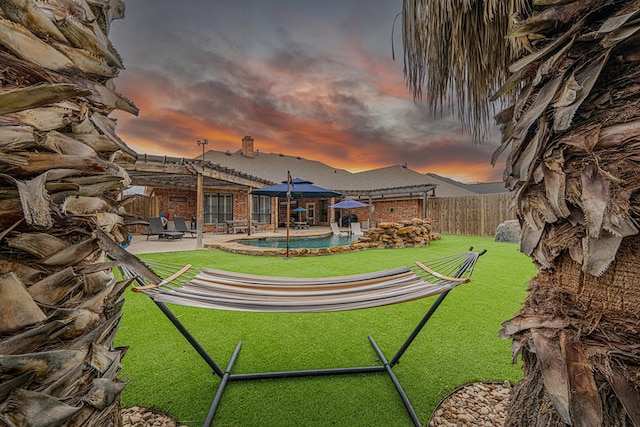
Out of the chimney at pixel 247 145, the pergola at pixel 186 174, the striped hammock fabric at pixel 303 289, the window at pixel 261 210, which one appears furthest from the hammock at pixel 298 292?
the chimney at pixel 247 145

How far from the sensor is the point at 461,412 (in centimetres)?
171

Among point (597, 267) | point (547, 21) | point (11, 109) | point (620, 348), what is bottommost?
point (620, 348)

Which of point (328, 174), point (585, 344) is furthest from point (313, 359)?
point (328, 174)

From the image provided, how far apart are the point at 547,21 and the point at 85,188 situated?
1.71 metres

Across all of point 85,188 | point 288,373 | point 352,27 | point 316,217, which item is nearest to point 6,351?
point 85,188

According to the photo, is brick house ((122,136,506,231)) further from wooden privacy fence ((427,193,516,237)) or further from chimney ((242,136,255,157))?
wooden privacy fence ((427,193,516,237))

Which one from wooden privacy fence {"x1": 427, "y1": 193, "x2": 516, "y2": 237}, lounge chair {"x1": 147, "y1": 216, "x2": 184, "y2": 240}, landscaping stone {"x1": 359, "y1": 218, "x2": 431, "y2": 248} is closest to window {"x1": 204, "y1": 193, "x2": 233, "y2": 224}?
lounge chair {"x1": 147, "y1": 216, "x2": 184, "y2": 240}

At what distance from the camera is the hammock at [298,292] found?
1591mm

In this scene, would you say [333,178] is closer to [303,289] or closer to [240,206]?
[240,206]

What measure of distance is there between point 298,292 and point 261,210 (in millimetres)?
16103

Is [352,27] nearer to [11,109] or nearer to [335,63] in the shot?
[335,63]

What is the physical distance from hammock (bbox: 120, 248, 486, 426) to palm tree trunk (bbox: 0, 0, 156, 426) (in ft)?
2.00

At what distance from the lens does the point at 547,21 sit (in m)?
0.99

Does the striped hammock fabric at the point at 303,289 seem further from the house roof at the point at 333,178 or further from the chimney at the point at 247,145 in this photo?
the chimney at the point at 247,145
